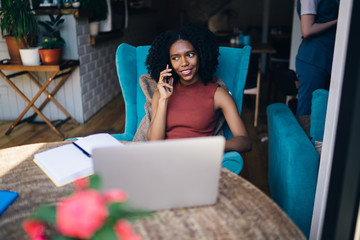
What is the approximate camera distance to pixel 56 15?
360 centimetres

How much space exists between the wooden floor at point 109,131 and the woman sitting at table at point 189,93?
1025 millimetres

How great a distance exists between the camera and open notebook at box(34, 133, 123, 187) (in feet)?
3.74

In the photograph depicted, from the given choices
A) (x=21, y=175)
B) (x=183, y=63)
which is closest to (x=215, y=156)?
(x=21, y=175)

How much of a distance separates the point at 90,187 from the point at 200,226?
0.40m

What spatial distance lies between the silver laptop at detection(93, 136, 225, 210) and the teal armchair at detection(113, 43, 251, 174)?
106 centimetres

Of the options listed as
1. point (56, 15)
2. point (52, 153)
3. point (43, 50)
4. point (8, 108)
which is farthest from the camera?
point (8, 108)

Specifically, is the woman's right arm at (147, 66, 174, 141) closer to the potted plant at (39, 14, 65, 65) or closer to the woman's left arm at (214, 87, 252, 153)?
the woman's left arm at (214, 87, 252, 153)

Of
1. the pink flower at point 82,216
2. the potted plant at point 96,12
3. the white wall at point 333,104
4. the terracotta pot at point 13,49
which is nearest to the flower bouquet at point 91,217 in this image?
the pink flower at point 82,216

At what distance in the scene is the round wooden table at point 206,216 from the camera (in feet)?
2.89

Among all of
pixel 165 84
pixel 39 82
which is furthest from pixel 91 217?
pixel 39 82

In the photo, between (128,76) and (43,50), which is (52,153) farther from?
(43,50)

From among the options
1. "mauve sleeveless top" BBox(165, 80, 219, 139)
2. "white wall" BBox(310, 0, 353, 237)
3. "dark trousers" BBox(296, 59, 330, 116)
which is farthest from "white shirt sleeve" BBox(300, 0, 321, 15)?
"white wall" BBox(310, 0, 353, 237)

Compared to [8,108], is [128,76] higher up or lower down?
higher up

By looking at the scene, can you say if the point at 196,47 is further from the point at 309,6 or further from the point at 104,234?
the point at 104,234
